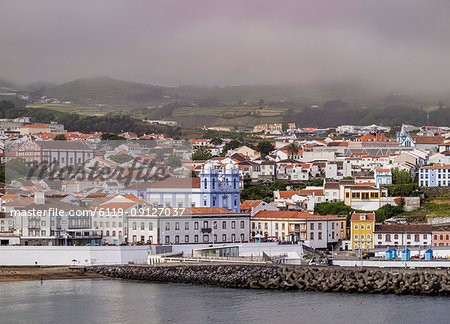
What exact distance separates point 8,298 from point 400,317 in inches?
571

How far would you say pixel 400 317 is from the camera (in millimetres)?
32906

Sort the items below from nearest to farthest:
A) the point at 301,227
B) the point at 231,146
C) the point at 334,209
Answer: the point at 301,227 → the point at 334,209 → the point at 231,146

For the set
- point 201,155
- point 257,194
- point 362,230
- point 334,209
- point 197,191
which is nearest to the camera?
point 362,230

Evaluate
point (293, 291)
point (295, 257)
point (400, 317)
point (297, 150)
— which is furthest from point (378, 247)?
point (297, 150)

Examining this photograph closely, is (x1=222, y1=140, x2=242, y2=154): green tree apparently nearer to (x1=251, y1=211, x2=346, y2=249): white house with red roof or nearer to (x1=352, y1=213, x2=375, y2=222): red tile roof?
(x1=251, y1=211, x2=346, y2=249): white house with red roof

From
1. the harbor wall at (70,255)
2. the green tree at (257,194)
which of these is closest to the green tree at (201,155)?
the green tree at (257,194)

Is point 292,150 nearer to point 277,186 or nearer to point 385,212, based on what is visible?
point 277,186

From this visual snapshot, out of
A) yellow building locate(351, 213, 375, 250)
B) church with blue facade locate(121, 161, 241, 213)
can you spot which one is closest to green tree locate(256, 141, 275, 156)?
church with blue facade locate(121, 161, 241, 213)

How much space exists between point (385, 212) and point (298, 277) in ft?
62.6

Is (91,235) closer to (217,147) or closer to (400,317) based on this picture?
(400,317)

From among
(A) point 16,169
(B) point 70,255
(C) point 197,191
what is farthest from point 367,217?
(A) point 16,169

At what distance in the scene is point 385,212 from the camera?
57281 millimetres

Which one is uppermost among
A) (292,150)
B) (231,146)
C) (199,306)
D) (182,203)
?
(231,146)

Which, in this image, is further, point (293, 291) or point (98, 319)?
point (293, 291)
